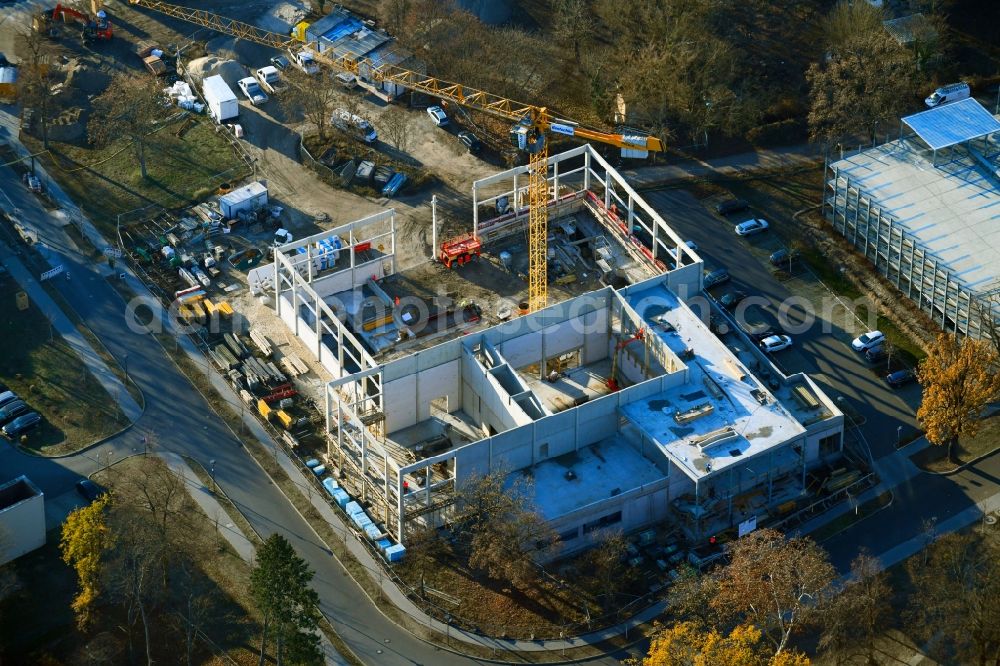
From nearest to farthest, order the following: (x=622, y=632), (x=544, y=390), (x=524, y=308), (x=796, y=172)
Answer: (x=622, y=632) < (x=544, y=390) < (x=524, y=308) < (x=796, y=172)

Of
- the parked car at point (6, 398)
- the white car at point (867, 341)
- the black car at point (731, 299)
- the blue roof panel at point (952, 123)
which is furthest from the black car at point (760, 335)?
the parked car at point (6, 398)

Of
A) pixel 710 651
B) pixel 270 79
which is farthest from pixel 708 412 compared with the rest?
pixel 270 79

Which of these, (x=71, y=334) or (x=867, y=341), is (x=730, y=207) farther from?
(x=71, y=334)

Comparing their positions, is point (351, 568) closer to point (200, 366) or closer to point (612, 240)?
point (200, 366)

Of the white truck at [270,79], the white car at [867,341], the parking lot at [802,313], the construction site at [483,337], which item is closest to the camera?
the construction site at [483,337]

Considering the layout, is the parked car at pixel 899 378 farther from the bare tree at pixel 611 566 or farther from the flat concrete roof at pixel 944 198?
the bare tree at pixel 611 566

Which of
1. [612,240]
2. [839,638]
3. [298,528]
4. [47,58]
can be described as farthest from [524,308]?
[47,58]

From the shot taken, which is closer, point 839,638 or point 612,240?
point 839,638
